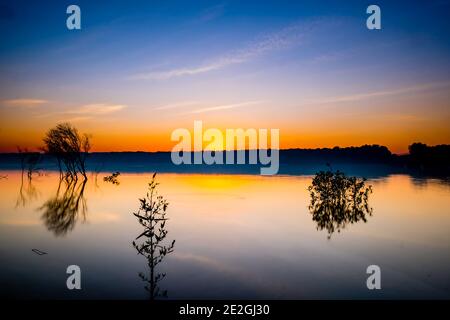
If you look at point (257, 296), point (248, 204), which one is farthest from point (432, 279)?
point (248, 204)

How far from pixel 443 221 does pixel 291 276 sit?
14.9 metres

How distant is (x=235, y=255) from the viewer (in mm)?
14453

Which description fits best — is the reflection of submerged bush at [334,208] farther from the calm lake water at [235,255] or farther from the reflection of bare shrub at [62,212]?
the reflection of bare shrub at [62,212]

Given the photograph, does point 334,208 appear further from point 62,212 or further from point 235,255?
point 62,212

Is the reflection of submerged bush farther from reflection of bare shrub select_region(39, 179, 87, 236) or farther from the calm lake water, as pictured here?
reflection of bare shrub select_region(39, 179, 87, 236)

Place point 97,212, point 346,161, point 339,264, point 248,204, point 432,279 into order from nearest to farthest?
point 432,279, point 339,264, point 97,212, point 248,204, point 346,161

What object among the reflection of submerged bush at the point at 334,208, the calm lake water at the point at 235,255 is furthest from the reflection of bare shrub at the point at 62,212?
the reflection of submerged bush at the point at 334,208

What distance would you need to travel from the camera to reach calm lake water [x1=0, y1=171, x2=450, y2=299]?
10656mm

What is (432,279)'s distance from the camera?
37.9ft

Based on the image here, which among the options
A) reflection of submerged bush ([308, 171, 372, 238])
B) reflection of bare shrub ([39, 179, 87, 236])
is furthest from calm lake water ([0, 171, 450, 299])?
reflection of submerged bush ([308, 171, 372, 238])

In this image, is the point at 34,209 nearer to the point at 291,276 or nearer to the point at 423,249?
the point at 291,276

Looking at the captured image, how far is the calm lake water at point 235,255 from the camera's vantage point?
10.7 meters

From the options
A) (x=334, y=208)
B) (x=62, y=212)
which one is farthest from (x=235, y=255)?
(x=62, y=212)

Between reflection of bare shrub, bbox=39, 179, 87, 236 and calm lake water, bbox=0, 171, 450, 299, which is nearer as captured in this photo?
calm lake water, bbox=0, 171, 450, 299
